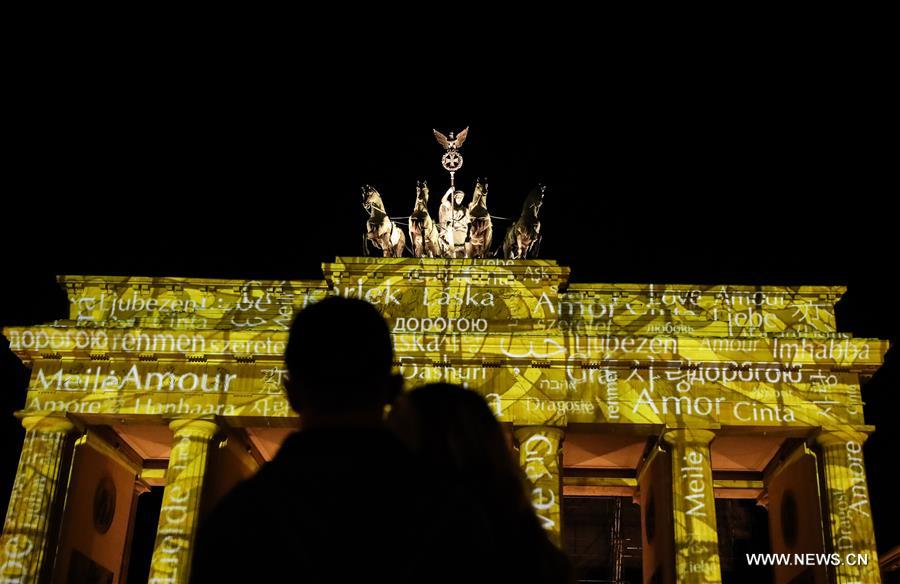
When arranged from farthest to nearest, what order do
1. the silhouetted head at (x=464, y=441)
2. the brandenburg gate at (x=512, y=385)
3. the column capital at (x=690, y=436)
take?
the column capital at (x=690, y=436) < the brandenburg gate at (x=512, y=385) < the silhouetted head at (x=464, y=441)

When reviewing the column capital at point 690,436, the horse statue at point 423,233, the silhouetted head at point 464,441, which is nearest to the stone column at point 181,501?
the horse statue at point 423,233

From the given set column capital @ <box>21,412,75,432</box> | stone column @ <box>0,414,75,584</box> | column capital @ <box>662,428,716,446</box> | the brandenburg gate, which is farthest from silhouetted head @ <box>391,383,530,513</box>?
column capital @ <box>21,412,75,432</box>

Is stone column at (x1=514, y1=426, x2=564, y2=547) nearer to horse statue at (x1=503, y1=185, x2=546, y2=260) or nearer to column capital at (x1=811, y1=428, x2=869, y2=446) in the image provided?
horse statue at (x1=503, y1=185, x2=546, y2=260)

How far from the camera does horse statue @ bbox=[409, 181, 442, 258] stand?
83.0 ft

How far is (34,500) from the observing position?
855 inches

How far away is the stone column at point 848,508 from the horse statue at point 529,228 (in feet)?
28.8

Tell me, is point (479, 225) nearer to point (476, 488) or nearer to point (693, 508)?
point (693, 508)

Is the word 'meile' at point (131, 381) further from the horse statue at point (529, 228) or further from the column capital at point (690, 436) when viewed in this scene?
the column capital at point (690, 436)

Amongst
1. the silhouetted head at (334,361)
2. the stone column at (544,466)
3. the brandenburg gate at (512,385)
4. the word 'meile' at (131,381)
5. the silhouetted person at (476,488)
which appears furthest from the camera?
the word 'meile' at (131,381)

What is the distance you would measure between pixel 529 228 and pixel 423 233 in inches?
115

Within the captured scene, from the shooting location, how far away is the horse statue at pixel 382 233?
82.9 feet

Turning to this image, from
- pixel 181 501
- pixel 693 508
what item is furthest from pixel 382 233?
pixel 693 508

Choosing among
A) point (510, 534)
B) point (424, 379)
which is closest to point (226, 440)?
point (424, 379)

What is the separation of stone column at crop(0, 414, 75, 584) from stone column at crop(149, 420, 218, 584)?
2555mm
